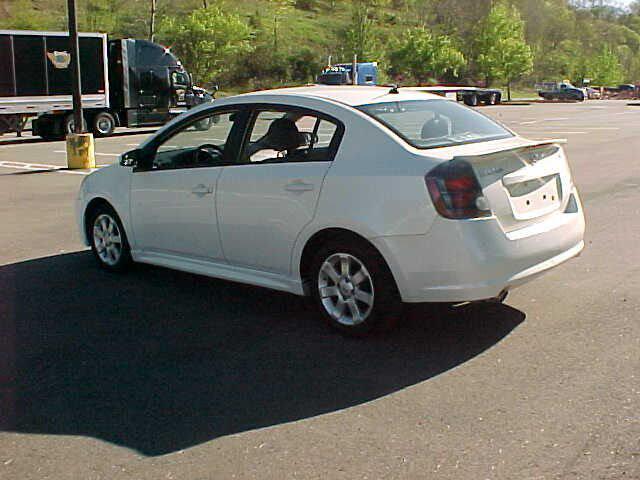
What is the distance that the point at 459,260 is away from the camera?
5152 mm

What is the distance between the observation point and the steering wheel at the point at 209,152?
21.3ft

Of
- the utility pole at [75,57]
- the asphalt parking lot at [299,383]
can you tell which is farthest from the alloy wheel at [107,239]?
the utility pole at [75,57]

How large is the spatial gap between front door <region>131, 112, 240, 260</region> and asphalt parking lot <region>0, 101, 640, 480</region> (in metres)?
0.44

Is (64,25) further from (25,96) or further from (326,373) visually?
(326,373)

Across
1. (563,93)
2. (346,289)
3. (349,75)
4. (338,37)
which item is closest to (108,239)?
(346,289)

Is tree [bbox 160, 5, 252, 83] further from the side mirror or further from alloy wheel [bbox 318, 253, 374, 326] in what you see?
alloy wheel [bbox 318, 253, 374, 326]

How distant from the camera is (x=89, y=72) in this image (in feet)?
86.9

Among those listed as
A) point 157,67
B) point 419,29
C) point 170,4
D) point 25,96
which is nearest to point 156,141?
point 25,96

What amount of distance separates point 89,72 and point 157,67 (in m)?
2.85

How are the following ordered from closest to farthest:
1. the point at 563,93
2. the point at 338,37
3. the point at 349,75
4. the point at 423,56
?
1. the point at 349,75
2. the point at 563,93
3. the point at 423,56
4. the point at 338,37

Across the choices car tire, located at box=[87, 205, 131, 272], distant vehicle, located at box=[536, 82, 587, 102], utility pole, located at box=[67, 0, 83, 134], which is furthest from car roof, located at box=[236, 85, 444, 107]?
distant vehicle, located at box=[536, 82, 587, 102]

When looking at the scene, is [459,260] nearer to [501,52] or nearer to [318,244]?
[318,244]

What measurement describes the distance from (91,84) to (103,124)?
130 cm

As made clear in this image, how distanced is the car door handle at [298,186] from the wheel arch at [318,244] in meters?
0.30
